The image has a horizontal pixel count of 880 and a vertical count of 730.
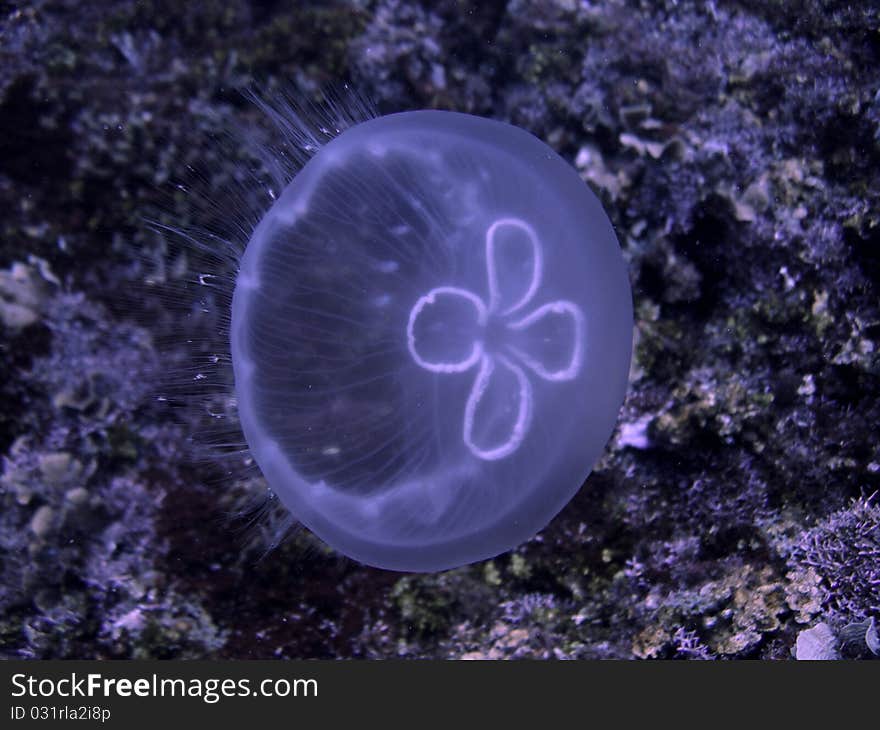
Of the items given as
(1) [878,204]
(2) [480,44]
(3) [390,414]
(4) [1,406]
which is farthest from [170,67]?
(1) [878,204]

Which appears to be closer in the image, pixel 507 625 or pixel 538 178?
pixel 538 178

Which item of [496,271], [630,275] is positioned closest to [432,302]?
[496,271]

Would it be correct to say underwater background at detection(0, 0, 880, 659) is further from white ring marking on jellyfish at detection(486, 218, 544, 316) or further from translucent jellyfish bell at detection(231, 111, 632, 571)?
white ring marking on jellyfish at detection(486, 218, 544, 316)

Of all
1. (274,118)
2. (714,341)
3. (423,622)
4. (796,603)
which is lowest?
(796,603)

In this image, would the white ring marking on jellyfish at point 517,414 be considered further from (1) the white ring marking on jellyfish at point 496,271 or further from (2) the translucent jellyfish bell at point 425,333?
(1) the white ring marking on jellyfish at point 496,271

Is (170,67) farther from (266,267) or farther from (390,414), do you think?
(390,414)

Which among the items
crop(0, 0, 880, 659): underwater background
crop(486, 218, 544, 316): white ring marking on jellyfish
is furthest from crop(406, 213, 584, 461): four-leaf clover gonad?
crop(0, 0, 880, 659): underwater background

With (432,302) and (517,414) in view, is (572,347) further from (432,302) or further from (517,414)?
(432,302)

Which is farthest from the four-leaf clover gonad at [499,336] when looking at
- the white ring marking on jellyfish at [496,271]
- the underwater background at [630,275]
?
the underwater background at [630,275]
